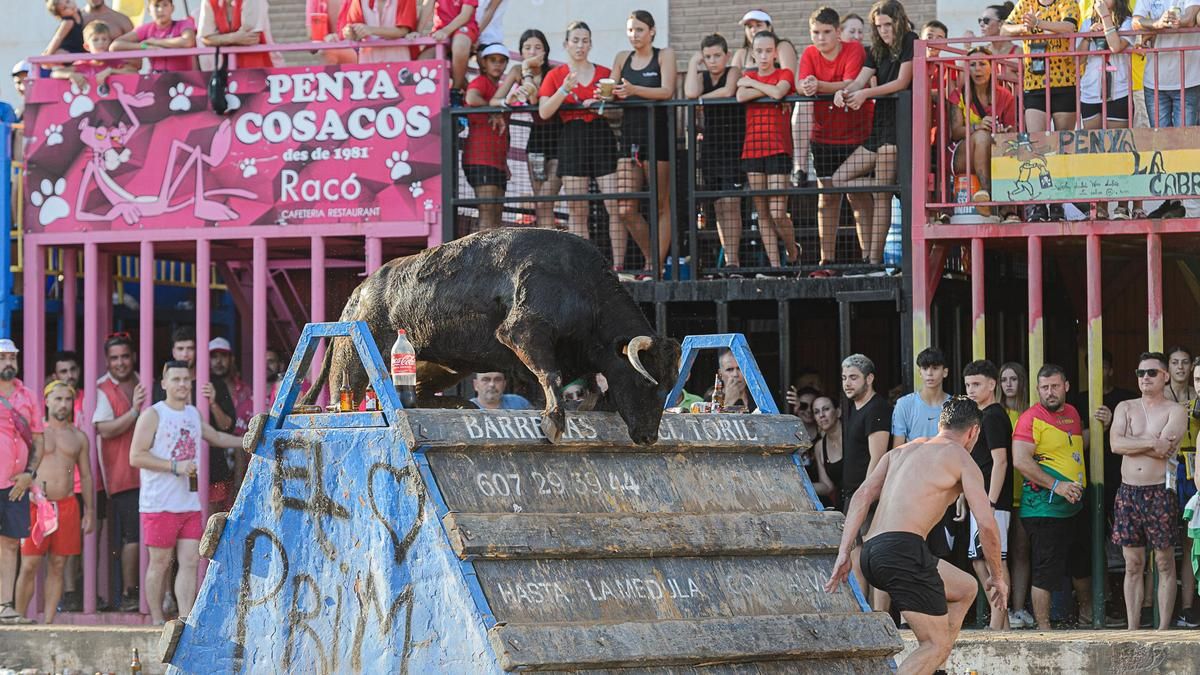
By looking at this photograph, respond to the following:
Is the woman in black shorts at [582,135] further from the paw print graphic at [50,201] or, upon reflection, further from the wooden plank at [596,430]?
the wooden plank at [596,430]

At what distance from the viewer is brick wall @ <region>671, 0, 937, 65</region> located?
73.7ft

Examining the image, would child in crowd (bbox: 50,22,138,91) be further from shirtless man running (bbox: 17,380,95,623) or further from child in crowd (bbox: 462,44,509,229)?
child in crowd (bbox: 462,44,509,229)

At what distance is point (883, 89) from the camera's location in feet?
48.1

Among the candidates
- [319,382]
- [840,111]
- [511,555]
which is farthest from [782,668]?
[840,111]

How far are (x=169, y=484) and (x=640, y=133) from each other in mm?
4580

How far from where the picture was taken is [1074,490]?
13.7 m

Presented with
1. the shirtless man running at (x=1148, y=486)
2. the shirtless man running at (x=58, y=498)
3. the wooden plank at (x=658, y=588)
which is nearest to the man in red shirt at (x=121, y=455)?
the shirtless man running at (x=58, y=498)

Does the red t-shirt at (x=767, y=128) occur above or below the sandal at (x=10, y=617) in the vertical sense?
above

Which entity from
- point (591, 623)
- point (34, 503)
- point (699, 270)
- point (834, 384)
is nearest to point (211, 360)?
point (34, 503)

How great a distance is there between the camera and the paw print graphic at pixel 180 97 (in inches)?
639

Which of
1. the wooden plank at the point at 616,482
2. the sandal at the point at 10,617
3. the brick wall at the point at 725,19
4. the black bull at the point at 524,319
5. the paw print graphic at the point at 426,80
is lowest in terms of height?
the sandal at the point at 10,617

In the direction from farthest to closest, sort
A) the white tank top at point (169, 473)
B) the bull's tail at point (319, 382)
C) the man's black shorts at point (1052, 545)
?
the white tank top at point (169, 473) < the man's black shorts at point (1052, 545) < the bull's tail at point (319, 382)

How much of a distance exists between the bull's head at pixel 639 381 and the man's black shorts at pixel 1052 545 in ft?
16.2

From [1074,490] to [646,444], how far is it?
5.19 m
